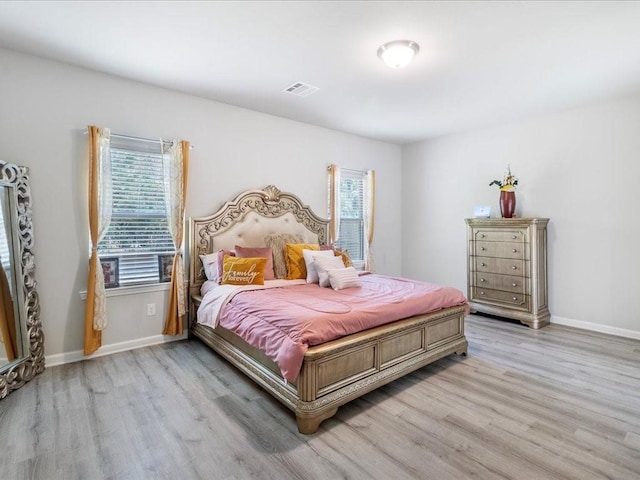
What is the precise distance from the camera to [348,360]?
2318 millimetres

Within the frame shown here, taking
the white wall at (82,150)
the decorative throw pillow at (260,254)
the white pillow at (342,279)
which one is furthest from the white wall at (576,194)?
the decorative throw pillow at (260,254)

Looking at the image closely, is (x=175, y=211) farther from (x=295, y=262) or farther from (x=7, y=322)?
(x=7, y=322)

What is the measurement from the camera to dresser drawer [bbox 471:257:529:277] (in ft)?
13.9

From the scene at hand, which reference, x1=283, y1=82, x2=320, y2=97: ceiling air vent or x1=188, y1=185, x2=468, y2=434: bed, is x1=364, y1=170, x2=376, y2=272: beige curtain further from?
x1=283, y1=82, x2=320, y2=97: ceiling air vent

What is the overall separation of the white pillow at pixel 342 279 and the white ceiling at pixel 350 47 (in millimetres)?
1912

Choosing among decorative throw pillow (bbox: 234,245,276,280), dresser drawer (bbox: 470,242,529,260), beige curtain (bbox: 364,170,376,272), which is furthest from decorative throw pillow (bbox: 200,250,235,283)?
dresser drawer (bbox: 470,242,529,260)

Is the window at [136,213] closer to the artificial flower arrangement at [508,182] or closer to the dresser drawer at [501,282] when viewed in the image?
the dresser drawer at [501,282]

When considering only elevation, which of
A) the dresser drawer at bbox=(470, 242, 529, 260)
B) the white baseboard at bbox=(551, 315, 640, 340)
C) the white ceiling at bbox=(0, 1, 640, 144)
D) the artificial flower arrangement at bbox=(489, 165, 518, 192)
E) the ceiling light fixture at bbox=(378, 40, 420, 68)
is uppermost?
the white ceiling at bbox=(0, 1, 640, 144)

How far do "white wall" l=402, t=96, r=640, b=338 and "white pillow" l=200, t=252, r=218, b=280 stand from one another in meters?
3.66

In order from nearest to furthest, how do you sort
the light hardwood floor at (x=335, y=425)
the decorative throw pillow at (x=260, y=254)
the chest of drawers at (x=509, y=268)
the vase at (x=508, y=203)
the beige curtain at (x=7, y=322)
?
the light hardwood floor at (x=335, y=425) → the beige curtain at (x=7, y=322) → the decorative throw pillow at (x=260, y=254) → the chest of drawers at (x=509, y=268) → the vase at (x=508, y=203)

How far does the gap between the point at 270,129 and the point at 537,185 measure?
3.58 meters

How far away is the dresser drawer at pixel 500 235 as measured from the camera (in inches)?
167

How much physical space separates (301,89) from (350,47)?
953mm

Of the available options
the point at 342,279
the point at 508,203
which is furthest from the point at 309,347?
the point at 508,203
